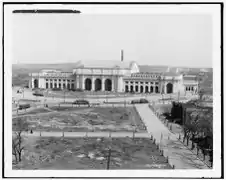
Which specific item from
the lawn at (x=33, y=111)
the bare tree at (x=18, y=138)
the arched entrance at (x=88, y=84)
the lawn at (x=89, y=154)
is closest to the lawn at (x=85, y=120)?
the lawn at (x=33, y=111)

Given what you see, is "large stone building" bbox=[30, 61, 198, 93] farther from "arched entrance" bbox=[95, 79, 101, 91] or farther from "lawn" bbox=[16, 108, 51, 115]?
"lawn" bbox=[16, 108, 51, 115]

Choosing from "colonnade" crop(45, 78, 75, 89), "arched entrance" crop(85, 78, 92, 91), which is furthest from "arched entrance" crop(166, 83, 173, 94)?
"colonnade" crop(45, 78, 75, 89)

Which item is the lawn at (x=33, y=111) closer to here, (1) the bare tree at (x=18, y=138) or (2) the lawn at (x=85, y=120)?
(2) the lawn at (x=85, y=120)

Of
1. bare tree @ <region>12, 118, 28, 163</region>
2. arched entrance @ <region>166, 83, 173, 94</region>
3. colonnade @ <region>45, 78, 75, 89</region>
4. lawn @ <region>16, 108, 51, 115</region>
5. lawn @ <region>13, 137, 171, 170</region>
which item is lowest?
lawn @ <region>13, 137, 171, 170</region>

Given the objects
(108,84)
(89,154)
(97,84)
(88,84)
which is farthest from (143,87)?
(89,154)

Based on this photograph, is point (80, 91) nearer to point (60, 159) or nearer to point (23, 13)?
point (60, 159)

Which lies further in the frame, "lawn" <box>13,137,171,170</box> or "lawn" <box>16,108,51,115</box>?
"lawn" <box>16,108,51,115</box>

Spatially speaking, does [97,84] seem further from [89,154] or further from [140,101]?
[89,154]
